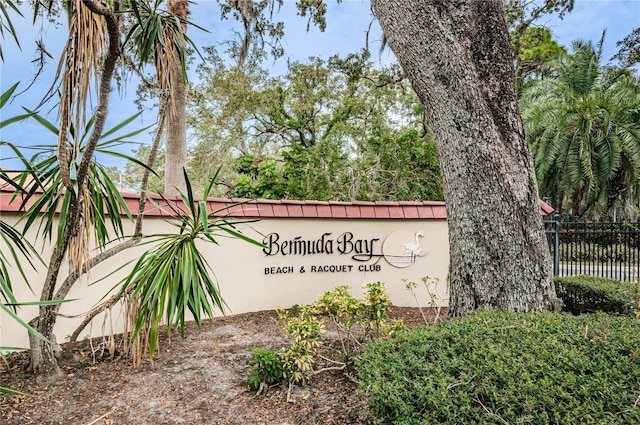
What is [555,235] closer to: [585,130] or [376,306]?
[376,306]

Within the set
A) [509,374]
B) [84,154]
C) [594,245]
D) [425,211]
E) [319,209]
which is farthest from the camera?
[594,245]

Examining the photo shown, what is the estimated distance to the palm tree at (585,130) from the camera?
13.2m

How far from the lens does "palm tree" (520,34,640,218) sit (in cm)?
1319

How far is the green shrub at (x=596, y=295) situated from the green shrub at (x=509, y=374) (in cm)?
200

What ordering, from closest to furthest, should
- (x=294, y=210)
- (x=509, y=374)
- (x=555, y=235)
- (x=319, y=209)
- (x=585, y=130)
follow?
(x=509, y=374) < (x=294, y=210) < (x=319, y=209) < (x=555, y=235) < (x=585, y=130)

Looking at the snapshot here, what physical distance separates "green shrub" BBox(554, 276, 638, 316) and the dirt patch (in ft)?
10.4

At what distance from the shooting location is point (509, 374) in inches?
72.8

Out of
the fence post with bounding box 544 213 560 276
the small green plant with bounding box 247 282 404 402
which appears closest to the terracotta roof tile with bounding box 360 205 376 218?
the small green plant with bounding box 247 282 404 402

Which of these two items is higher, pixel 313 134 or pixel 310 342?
pixel 313 134

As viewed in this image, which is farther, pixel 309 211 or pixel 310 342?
pixel 309 211

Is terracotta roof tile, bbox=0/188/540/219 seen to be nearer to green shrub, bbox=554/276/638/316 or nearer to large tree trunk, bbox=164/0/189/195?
green shrub, bbox=554/276/638/316

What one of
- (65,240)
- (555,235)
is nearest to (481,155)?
(65,240)

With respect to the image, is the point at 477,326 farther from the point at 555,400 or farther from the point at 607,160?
the point at 607,160

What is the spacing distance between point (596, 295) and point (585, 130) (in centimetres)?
1135
